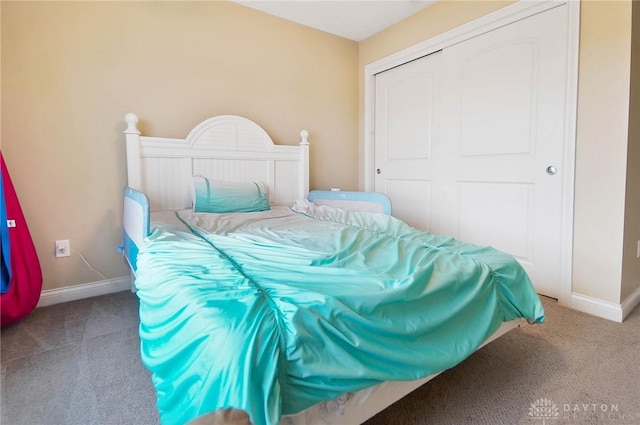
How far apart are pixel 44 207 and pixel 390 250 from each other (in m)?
2.14

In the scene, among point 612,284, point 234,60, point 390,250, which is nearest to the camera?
point 390,250

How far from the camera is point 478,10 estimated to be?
2434 mm

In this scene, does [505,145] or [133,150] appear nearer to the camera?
[133,150]

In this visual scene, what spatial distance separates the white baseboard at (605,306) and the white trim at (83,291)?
9.77 feet

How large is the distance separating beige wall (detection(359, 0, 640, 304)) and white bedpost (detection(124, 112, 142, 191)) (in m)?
2.80

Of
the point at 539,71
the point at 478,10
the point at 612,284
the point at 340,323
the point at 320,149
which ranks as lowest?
the point at 612,284

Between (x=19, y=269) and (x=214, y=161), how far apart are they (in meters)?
1.34

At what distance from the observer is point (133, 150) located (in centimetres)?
224

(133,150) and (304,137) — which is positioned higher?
(304,137)

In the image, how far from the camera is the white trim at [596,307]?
189 centimetres

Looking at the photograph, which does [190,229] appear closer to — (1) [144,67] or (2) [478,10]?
(1) [144,67]

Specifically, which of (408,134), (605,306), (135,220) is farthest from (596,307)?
(135,220)

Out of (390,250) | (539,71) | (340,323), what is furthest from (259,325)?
(539,71)

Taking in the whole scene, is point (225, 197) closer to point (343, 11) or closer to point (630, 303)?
point (343, 11)
